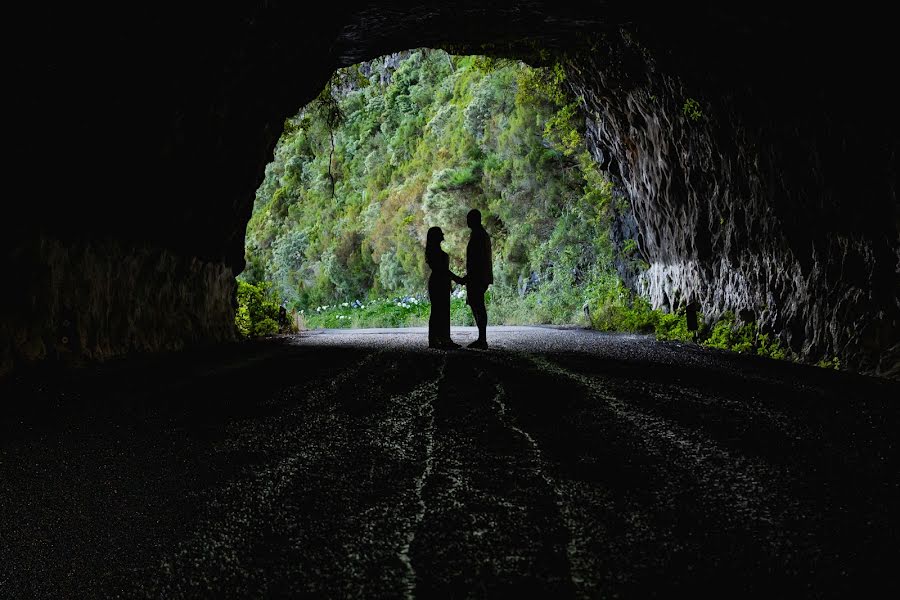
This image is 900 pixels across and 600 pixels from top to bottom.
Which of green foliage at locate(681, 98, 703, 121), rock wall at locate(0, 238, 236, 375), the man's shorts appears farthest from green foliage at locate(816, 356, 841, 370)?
rock wall at locate(0, 238, 236, 375)

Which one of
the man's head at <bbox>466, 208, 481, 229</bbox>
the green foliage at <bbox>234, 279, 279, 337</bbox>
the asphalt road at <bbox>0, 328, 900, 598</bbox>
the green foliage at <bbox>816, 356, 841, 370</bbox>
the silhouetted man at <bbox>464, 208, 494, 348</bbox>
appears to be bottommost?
the asphalt road at <bbox>0, 328, 900, 598</bbox>

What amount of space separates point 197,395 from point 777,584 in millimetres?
4789

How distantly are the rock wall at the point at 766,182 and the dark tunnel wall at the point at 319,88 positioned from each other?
0.03 metres

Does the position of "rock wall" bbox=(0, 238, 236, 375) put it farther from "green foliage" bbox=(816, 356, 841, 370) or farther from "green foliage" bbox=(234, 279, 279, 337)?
"green foliage" bbox=(816, 356, 841, 370)

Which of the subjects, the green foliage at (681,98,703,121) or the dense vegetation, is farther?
the dense vegetation

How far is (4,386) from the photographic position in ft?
19.8

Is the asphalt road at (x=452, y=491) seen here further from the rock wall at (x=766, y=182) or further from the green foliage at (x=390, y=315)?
the green foliage at (x=390, y=315)

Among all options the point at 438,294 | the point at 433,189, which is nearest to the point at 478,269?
the point at 438,294

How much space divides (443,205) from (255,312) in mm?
13611

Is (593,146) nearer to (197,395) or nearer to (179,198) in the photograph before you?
(179,198)

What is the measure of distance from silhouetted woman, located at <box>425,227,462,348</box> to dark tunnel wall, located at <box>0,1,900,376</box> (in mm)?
3321

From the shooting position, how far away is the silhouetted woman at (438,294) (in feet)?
37.1

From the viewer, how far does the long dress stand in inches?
447

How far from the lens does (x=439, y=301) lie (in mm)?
11586
